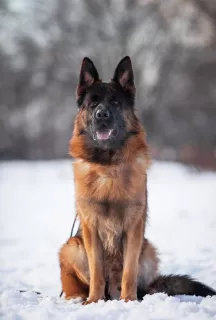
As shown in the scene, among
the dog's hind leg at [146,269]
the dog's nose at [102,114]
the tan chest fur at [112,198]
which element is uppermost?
the dog's nose at [102,114]

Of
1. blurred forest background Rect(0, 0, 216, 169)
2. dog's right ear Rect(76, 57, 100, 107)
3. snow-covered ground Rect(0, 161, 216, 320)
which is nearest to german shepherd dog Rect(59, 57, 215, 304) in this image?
dog's right ear Rect(76, 57, 100, 107)

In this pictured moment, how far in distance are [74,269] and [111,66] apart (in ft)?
9.94

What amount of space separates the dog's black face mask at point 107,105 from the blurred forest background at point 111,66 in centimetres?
217

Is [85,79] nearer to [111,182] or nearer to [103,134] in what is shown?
[103,134]

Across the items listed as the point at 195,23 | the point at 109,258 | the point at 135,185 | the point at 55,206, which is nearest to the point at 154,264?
the point at 109,258

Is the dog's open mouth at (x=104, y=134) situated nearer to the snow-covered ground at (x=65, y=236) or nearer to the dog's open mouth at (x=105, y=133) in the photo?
the dog's open mouth at (x=105, y=133)

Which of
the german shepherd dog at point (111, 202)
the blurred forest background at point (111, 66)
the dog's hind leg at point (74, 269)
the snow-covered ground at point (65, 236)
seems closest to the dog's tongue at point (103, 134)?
the german shepherd dog at point (111, 202)

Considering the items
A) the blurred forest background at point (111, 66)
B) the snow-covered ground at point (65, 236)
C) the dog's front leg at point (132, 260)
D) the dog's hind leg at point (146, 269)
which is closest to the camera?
the snow-covered ground at point (65, 236)

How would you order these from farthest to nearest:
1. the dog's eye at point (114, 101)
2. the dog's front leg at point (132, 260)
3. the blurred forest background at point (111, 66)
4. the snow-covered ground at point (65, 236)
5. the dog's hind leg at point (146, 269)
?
the blurred forest background at point (111, 66), the dog's hind leg at point (146, 269), the dog's eye at point (114, 101), the dog's front leg at point (132, 260), the snow-covered ground at point (65, 236)

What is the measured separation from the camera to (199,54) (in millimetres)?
4582

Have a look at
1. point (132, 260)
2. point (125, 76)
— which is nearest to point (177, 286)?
point (132, 260)

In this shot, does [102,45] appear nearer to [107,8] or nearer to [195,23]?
[107,8]

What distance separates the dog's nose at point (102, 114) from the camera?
2062mm

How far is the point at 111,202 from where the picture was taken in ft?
6.84
